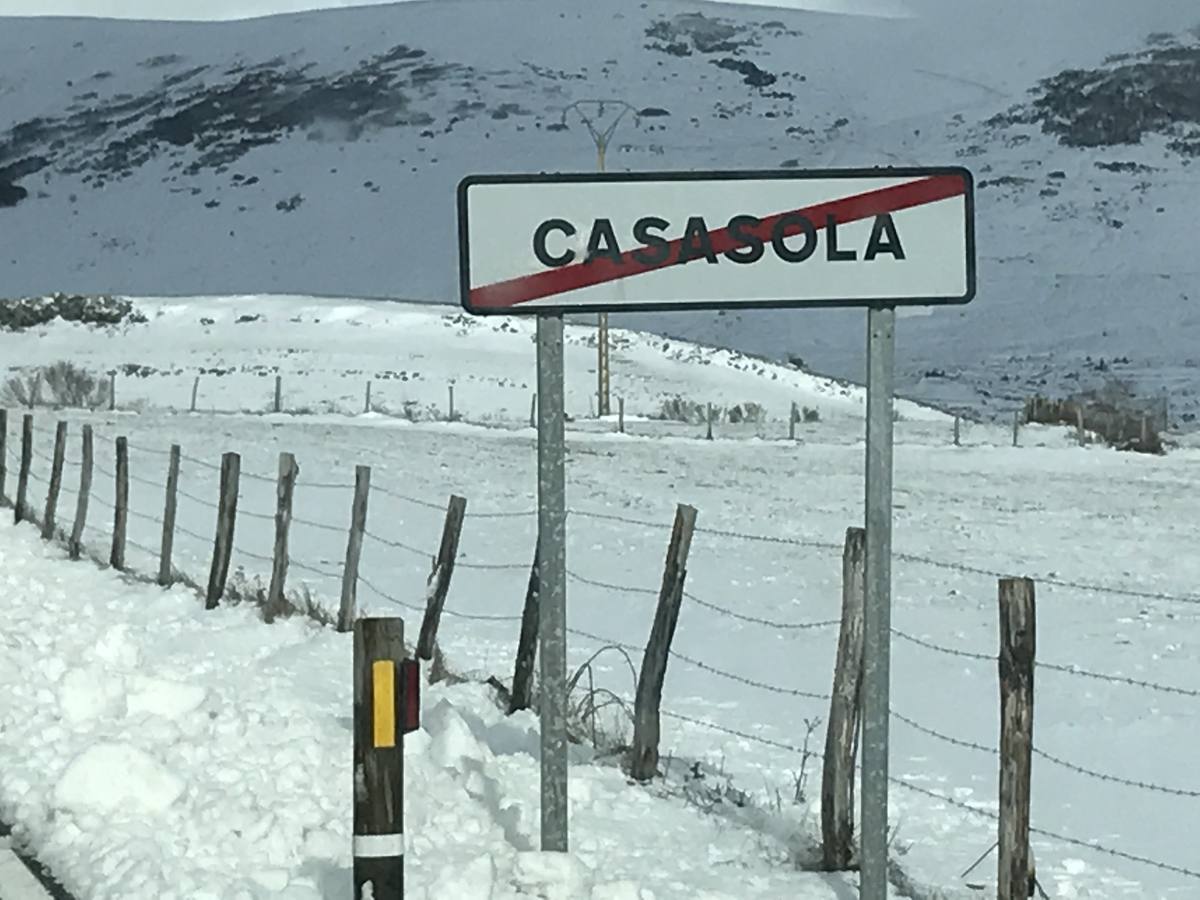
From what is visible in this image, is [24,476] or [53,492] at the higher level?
[24,476]

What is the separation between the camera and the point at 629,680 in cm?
1178

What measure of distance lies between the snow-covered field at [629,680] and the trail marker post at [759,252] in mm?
1568

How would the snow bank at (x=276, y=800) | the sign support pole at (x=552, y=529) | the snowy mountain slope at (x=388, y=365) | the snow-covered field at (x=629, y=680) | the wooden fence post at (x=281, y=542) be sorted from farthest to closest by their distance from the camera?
the snowy mountain slope at (x=388, y=365) → the wooden fence post at (x=281, y=542) → the snow-covered field at (x=629, y=680) → the snow bank at (x=276, y=800) → the sign support pole at (x=552, y=529)

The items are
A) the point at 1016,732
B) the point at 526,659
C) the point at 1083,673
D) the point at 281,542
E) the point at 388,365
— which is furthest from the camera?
the point at 388,365

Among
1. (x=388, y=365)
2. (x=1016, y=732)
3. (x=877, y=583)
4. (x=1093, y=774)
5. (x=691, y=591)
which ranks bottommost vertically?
(x=691, y=591)

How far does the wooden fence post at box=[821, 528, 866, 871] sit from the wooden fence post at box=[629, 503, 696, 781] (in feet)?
3.53

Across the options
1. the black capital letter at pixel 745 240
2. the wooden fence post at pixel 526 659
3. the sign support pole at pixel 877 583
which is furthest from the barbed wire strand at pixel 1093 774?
the black capital letter at pixel 745 240

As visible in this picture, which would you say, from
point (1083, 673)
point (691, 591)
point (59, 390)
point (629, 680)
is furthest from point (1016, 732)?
point (59, 390)

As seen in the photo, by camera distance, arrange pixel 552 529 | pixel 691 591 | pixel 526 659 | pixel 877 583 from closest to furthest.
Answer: pixel 877 583, pixel 552 529, pixel 526 659, pixel 691 591

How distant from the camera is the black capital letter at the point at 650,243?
5109mm

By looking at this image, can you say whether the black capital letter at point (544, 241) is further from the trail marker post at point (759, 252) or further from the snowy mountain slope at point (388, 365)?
the snowy mountain slope at point (388, 365)

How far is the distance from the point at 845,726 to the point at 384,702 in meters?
2.40

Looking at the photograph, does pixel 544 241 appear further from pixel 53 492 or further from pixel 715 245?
pixel 53 492

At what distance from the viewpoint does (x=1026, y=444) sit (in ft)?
118
